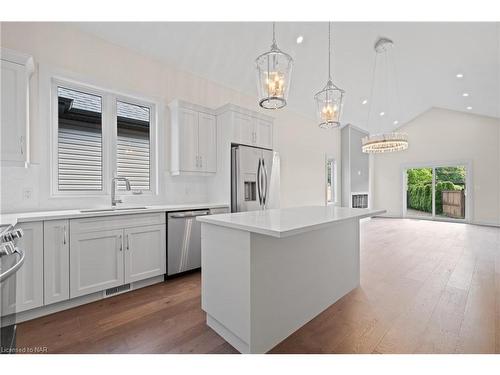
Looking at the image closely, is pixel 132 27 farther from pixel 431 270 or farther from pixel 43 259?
pixel 431 270

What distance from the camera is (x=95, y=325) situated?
195 centimetres

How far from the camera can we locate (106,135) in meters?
3.01

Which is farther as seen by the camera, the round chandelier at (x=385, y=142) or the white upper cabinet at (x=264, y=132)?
the round chandelier at (x=385, y=142)

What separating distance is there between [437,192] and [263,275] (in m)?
8.81

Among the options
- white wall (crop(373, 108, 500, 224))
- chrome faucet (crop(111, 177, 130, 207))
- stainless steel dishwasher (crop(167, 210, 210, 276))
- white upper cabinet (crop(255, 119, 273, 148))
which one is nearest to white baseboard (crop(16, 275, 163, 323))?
stainless steel dishwasher (crop(167, 210, 210, 276))

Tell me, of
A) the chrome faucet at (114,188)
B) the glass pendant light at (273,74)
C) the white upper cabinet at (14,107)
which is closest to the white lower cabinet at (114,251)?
the chrome faucet at (114,188)

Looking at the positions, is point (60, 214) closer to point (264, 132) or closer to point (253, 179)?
point (253, 179)

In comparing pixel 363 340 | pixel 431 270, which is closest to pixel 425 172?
pixel 431 270

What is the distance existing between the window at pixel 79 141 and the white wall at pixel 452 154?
359 inches

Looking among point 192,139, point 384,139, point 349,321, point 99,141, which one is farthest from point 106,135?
point 384,139

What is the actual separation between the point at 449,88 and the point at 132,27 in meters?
7.15

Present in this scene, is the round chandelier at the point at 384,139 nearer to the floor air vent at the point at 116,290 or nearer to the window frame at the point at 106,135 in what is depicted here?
the window frame at the point at 106,135

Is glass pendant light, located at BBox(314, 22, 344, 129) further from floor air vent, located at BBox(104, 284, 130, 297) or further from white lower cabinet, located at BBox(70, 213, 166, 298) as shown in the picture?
floor air vent, located at BBox(104, 284, 130, 297)

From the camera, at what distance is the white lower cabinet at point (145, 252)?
2547 mm
